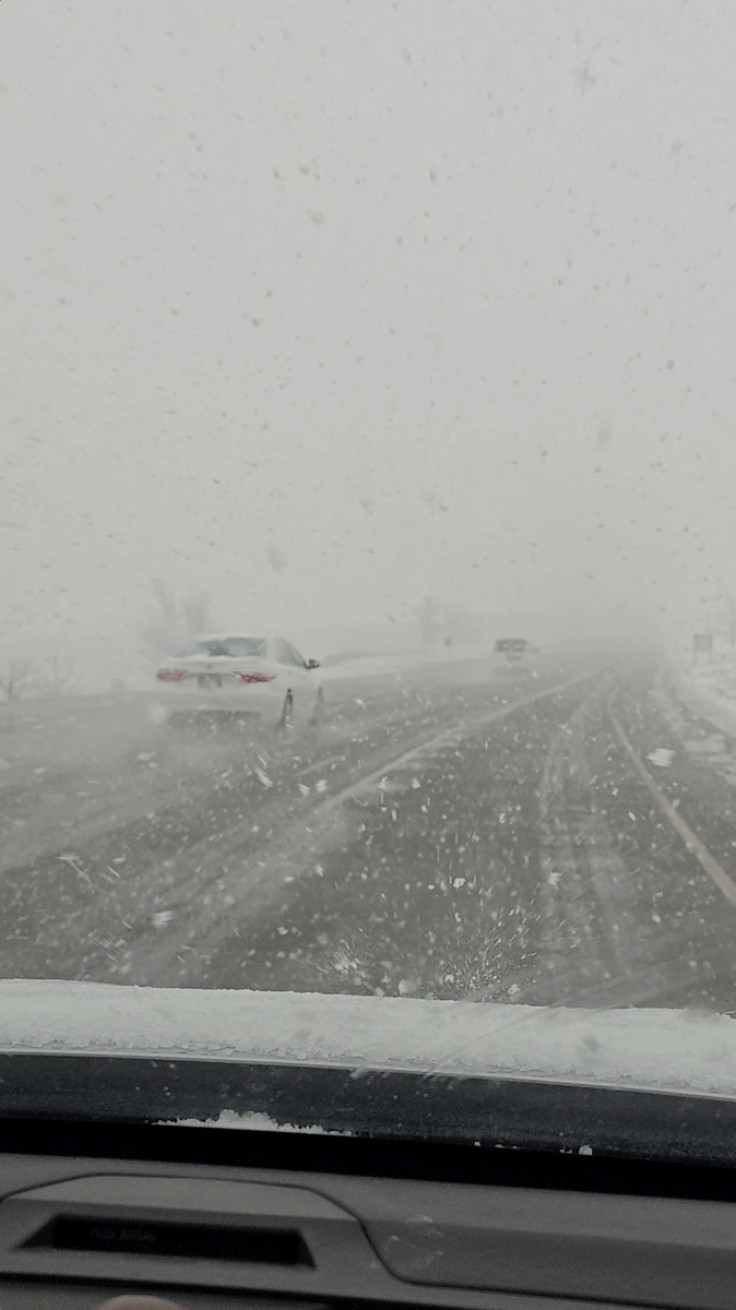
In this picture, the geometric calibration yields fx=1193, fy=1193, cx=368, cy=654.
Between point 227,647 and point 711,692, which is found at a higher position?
point 227,647

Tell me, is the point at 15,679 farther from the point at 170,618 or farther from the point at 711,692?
the point at 170,618

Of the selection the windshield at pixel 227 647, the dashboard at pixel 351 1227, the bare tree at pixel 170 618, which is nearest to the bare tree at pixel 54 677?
the bare tree at pixel 170 618

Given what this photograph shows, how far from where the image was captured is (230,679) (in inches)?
653

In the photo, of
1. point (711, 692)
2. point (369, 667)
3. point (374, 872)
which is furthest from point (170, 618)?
point (374, 872)

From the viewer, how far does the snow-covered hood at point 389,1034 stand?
2605 mm

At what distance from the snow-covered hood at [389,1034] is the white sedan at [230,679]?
13.2m

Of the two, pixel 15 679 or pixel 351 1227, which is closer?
pixel 351 1227

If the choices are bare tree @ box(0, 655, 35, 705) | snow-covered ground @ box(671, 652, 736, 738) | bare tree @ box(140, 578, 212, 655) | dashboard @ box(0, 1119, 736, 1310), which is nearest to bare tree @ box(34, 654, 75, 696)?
bare tree @ box(0, 655, 35, 705)

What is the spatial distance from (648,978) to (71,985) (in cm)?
301

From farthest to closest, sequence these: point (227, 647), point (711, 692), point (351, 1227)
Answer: point (711, 692), point (227, 647), point (351, 1227)

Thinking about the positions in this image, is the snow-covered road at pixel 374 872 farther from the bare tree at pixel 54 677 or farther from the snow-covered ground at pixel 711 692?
the bare tree at pixel 54 677

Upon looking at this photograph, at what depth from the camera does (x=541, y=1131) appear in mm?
2432

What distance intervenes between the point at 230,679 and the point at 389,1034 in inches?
546

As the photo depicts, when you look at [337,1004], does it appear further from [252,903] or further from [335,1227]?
[252,903]
